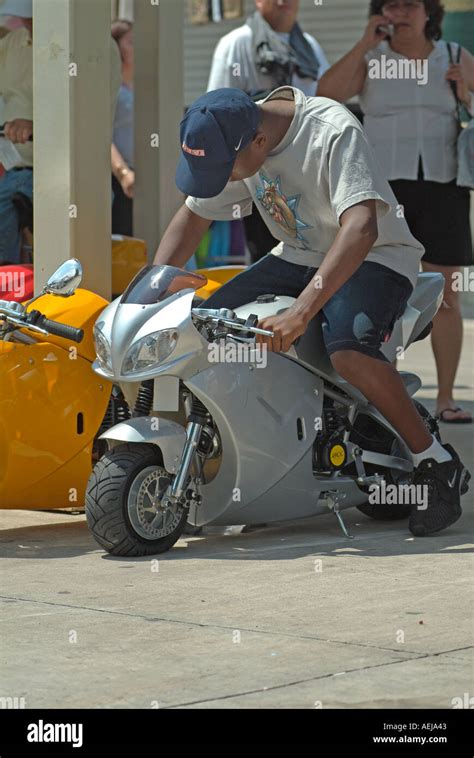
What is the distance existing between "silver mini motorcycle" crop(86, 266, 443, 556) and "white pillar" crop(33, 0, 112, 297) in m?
1.00

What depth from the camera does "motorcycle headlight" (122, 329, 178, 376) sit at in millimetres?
5316

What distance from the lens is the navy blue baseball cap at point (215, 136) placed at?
211 inches

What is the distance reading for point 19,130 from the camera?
24.1 ft

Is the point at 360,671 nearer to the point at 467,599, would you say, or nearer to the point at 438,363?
the point at 467,599

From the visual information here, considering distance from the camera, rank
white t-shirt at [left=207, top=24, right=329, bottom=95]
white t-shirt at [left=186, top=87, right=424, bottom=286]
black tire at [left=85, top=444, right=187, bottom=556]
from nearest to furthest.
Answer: black tire at [left=85, top=444, right=187, bottom=556] → white t-shirt at [left=186, top=87, right=424, bottom=286] → white t-shirt at [left=207, top=24, right=329, bottom=95]

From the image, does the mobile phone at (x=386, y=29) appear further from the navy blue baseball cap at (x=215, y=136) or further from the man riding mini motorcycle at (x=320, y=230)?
the navy blue baseball cap at (x=215, y=136)

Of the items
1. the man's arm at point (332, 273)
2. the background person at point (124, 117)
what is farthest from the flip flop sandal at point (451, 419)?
the man's arm at point (332, 273)

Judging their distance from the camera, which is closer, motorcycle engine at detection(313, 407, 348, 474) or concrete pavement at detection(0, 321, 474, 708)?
concrete pavement at detection(0, 321, 474, 708)

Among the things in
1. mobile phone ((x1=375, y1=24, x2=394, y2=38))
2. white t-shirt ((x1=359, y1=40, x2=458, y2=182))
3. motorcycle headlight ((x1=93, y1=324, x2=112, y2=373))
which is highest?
mobile phone ((x1=375, y1=24, x2=394, y2=38))

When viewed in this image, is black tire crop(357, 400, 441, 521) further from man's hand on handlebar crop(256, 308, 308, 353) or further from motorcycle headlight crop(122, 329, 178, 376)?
motorcycle headlight crop(122, 329, 178, 376)

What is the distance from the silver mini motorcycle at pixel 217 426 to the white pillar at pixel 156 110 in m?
1.93
